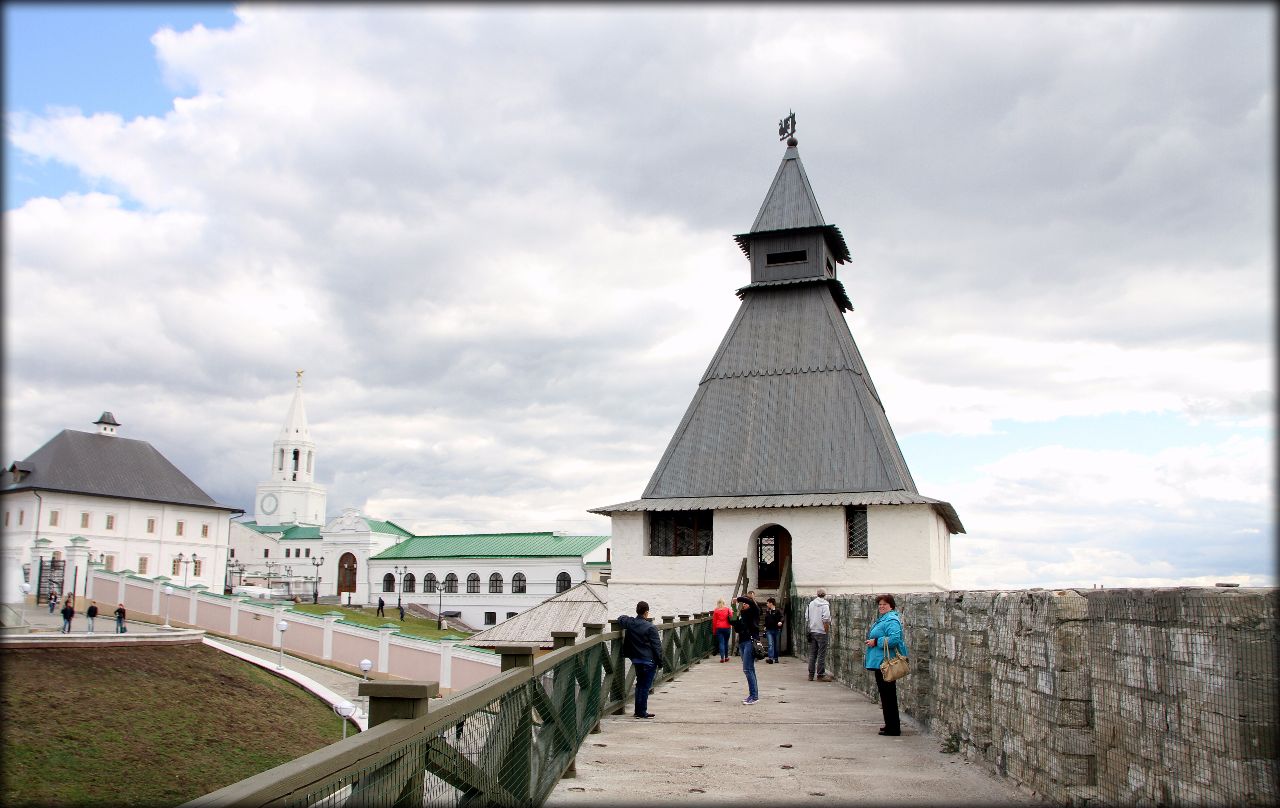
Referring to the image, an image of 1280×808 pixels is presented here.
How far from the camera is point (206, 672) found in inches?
1163

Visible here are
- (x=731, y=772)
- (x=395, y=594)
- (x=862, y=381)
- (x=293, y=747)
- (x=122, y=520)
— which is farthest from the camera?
(x=395, y=594)

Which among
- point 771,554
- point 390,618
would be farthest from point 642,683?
point 390,618

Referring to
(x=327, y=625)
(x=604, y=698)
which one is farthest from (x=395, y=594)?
(x=604, y=698)

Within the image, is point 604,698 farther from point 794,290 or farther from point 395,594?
point 395,594

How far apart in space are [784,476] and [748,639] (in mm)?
21449

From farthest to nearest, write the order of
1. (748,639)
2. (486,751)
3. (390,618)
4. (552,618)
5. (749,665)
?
(390,618) < (552,618) < (748,639) < (749,665) < (486,751)

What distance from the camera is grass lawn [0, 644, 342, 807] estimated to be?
21359 millimetres

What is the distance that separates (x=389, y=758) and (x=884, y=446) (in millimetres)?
32046

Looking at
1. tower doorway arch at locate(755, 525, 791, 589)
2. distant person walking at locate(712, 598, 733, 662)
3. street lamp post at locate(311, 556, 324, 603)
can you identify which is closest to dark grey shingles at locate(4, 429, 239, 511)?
street lamp post at locate(311, 556, 324, 603)

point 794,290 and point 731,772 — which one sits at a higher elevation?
point 794,290

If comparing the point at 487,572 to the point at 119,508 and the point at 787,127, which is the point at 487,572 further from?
the point at 787,127

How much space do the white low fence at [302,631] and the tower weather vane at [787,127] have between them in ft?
89.2

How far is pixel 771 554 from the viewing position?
120 ft

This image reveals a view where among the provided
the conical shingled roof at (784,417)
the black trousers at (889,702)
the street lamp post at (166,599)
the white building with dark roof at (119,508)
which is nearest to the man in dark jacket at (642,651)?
the black trousers at (889,702)
